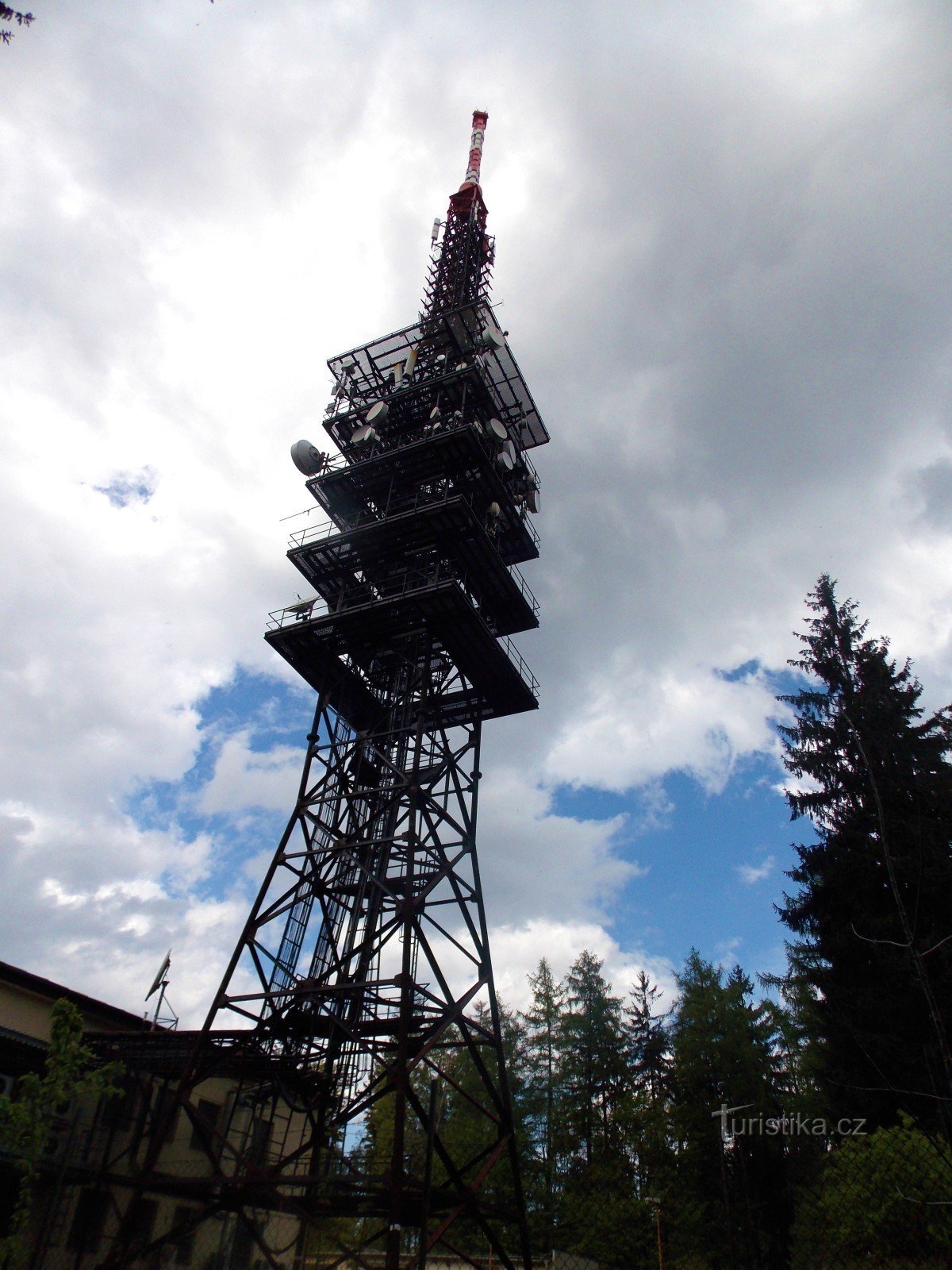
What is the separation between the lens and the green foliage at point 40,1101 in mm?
11086

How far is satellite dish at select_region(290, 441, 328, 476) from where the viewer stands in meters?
21.8

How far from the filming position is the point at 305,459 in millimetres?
21844

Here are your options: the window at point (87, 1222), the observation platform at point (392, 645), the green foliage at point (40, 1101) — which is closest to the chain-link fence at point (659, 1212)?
the window at point (87, 1222)

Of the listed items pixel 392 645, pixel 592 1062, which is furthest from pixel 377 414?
pixel 592 1062

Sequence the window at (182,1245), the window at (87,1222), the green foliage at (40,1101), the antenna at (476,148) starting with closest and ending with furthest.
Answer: the green foliage at (40,1101) → the window at (87,1222) → the window at (182,1245) → the antenna at (476,148)

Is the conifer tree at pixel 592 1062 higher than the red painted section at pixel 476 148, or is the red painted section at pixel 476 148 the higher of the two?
the red painted section at pixel 476 148

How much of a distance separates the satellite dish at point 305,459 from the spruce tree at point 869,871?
566 inches

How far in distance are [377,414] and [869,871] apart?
18133 mm

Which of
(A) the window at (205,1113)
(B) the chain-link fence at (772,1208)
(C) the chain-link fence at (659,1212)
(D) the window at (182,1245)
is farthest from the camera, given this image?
(A) the window at (205,1113)

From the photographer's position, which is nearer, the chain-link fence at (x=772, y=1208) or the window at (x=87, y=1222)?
the chain-link fence at (x=772, y=1208)

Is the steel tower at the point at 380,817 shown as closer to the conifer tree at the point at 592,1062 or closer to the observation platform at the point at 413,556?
the observation platform at the point at 413,556

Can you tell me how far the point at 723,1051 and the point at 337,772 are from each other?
23482 millimetres

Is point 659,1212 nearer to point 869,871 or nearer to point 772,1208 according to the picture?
point 869,871

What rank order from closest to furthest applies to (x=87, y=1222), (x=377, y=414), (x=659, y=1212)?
1. (x=659, y=1212)
2. (x=87, y=1222)
3. (x=377, y=414)
